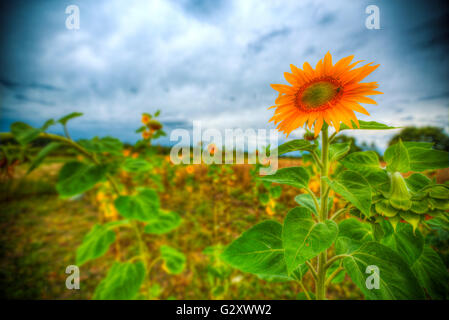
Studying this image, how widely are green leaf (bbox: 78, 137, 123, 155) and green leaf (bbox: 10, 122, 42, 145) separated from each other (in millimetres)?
128

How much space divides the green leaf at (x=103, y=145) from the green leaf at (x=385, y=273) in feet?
2.64

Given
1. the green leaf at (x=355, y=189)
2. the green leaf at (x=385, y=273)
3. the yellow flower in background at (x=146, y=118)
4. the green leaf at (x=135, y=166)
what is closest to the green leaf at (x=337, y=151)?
the green leaf at (x=355, y=189)

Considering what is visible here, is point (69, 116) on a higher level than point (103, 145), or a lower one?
higher

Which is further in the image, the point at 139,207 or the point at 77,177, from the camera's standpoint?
the point at 139,207

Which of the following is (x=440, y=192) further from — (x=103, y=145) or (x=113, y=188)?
(x=113, y=188)

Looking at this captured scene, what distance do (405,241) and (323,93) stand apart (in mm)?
410

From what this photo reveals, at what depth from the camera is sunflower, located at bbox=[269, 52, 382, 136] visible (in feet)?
1.38

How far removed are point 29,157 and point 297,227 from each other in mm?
876

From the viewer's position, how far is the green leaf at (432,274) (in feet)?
1.35

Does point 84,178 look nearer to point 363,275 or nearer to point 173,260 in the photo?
point 173,260

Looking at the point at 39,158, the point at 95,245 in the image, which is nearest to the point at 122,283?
the point at 95,245

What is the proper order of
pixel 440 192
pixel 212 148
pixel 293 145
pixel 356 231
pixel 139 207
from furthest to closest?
pixel 212 148 → pixel 139 207 → pixel 356 231 → pixel 293 145 → pixel 440 192

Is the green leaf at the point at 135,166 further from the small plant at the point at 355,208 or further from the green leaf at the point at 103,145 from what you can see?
the small plant at the point at 355,208

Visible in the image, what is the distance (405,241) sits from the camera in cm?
43
